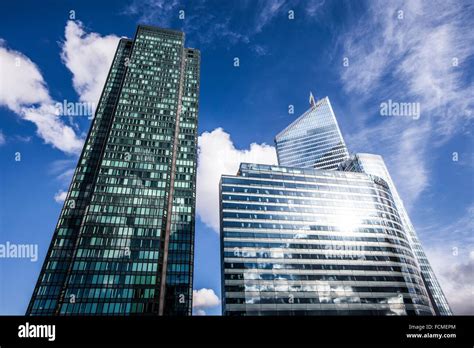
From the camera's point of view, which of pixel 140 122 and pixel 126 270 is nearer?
pixel 126 270

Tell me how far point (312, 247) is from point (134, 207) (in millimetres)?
51984

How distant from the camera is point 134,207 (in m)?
76.1

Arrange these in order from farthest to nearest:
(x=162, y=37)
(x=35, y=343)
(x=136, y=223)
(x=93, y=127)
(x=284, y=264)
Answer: (x=162, y=37), (x=93, y=127), (x=136, y=223), (x=284, y=264), (x=35, y=343)

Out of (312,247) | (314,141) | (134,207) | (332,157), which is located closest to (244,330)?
(312,247)

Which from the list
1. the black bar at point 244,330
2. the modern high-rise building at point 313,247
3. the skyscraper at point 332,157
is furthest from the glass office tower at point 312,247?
the black bar at point 244,330

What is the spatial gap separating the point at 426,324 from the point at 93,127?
113278 millimetres

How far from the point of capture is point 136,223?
73.4 m

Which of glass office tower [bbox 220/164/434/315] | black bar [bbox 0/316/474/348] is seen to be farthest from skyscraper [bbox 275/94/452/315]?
black bar [bbox 0/316/474/348]

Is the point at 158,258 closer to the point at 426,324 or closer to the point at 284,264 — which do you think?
the point at 284,264

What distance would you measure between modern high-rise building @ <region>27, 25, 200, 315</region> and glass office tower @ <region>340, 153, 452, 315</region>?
266 feet

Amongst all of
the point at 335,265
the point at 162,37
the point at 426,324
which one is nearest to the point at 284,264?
the point at 335,265

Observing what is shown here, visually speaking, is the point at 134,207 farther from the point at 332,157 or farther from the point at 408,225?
the point at 408,225

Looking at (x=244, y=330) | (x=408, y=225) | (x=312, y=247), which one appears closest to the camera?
(x=244, y=330)

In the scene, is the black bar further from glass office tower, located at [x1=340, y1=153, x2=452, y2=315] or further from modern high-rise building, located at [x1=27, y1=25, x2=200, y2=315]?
glass office tower, located at [x1=340, y1=153, x2=452, y2=315]
